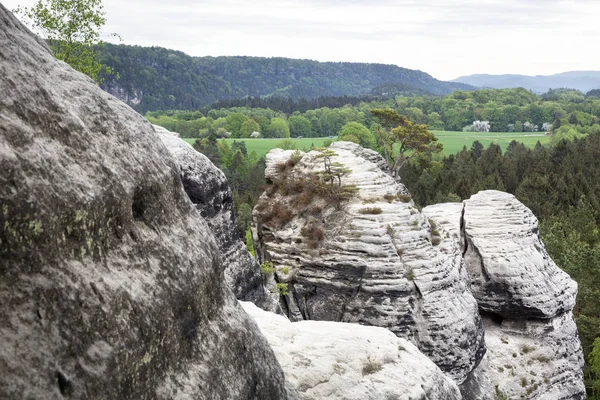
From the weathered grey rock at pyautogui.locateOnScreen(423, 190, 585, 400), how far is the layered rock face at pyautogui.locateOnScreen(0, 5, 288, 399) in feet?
88.4

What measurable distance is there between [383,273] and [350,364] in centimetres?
1511

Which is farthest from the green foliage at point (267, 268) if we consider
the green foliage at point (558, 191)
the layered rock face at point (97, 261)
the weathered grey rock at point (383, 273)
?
the layered rock face at point (97, 261)

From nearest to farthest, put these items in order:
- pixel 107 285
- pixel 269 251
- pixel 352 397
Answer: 1. pixel 107 285
2. pixel 352 397
3. pixel 269 251

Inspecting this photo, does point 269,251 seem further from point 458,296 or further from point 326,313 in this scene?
point 458,296

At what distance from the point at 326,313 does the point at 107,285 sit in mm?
24554

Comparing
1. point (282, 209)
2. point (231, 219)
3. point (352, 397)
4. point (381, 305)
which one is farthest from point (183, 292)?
point (282, 209)

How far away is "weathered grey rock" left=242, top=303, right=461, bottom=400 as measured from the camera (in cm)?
1409

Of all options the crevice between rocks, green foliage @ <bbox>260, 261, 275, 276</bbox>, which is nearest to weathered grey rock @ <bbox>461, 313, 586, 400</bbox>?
the crevice between rocks

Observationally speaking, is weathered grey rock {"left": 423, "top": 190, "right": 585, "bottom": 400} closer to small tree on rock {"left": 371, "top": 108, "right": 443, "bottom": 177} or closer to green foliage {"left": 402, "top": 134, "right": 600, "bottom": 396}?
green foliage {"left": 402, "top": 134, "right": 600, "bottom": 396}

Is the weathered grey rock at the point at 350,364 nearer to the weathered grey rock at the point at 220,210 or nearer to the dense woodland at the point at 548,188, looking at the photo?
the weathered grey rock at the point at 220,210

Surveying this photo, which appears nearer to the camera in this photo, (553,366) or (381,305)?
(381,305)

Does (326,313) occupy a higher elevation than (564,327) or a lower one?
higher

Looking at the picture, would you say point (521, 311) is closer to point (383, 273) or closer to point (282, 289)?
point (383, 273)

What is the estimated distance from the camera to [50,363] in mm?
6465
